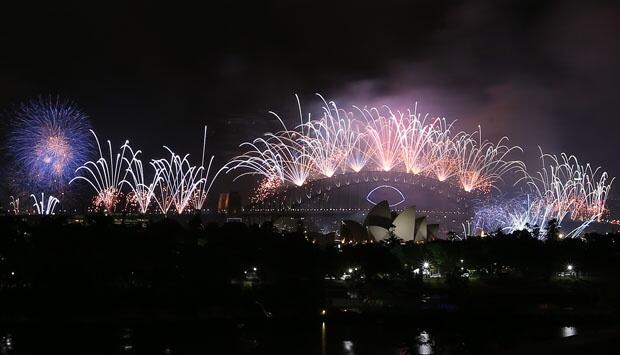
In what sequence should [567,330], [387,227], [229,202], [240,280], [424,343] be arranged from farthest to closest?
[229,202] < [387,227] < [240,280] < [567,330] < [424,343]

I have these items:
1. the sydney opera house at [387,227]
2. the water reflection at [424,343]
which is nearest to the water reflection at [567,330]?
the water reflection at [424,343]

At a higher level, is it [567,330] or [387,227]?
[387,227]

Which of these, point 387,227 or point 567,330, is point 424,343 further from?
point 387,227

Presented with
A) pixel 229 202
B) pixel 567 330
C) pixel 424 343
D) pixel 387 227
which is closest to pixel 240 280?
pixel 424 343

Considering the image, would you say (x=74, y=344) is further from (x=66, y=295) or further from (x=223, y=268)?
(x=223, y=268)

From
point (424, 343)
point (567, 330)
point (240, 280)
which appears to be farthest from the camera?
point (240, 280)

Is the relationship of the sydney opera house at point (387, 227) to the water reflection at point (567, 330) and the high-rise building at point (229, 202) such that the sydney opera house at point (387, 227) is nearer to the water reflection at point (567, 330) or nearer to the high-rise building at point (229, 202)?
the high-rise building at point (229, 202)

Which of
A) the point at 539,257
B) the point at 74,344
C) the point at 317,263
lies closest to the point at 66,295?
the point at 74,344
